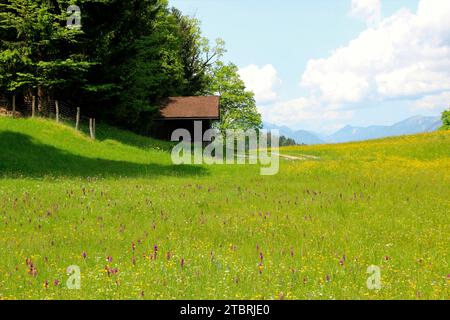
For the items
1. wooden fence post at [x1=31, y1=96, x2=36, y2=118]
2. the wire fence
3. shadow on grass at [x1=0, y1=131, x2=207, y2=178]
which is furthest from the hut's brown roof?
shadow on grass at [x1=0, y1=131, x2=207, y2=178]

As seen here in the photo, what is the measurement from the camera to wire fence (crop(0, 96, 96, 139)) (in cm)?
3544

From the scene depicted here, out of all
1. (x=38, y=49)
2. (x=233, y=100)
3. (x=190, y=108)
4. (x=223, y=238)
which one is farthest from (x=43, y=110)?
(x=233, y=100)

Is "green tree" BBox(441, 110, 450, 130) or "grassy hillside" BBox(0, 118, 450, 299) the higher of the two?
"green tree" BBox(441, 110, 450, 130)

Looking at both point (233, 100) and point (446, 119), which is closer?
point (233, 100)

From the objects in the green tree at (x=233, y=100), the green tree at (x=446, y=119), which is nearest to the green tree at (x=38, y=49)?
the green tree at (x=233, y=100)

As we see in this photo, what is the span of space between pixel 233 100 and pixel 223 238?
207ft

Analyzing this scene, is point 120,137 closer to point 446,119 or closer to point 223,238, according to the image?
point 223,238

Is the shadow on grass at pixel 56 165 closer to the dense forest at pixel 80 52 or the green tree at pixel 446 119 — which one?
the dense forest at pixel 80 52

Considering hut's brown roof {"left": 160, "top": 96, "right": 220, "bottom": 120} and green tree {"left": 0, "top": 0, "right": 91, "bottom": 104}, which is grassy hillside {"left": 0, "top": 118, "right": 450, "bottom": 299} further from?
hut's brown roof {"left": 160, "top": 96, "right": 220, "bottom": 120}

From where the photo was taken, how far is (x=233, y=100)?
71.8 metres

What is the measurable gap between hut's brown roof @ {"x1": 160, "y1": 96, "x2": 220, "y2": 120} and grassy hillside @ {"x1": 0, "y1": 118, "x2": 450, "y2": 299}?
32.1m

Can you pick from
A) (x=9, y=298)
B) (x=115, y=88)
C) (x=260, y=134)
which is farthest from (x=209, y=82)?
(x=9, y=298)

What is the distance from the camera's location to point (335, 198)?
1559cm
